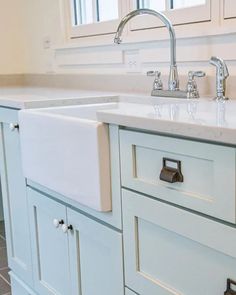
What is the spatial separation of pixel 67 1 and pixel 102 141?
1.70 meters

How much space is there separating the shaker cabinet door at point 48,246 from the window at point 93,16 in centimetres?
105

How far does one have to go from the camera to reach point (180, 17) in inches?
77.7

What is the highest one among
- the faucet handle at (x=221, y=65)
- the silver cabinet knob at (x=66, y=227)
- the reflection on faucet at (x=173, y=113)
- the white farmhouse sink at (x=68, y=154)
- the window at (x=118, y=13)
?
the window at (x=118, y=13)

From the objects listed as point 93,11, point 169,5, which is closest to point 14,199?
point 169,5

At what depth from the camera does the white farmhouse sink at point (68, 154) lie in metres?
1.31

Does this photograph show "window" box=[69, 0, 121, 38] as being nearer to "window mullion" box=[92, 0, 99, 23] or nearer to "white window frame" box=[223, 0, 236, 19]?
"window mullion" box=[92, 0, 99, 23]

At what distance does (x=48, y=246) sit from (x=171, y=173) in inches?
33.5

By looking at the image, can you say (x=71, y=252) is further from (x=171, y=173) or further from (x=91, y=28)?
(x=91, y=28)

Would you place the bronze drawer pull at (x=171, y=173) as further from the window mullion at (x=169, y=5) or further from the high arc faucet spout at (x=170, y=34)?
the window mullion at (x=169, y=5)

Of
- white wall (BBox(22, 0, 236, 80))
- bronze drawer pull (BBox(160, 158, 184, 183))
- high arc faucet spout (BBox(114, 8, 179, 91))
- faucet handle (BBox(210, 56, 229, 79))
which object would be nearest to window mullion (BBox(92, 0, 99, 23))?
white wall (BBox(22, 0, 236, 80))

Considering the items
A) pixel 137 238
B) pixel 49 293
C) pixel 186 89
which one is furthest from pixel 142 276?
pixel 186 89

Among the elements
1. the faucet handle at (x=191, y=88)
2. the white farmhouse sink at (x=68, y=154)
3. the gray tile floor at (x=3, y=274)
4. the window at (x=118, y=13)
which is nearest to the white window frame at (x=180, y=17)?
the window at (x=118, y=13)

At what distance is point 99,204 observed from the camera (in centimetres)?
132

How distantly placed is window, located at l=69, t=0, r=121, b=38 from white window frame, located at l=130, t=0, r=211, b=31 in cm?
17
